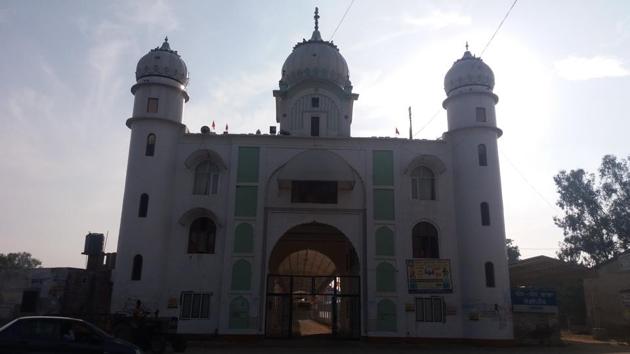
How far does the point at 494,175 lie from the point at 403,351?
972cm

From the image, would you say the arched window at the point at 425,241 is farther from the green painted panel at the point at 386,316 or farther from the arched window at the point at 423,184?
the green painted panel at the point at 386,316

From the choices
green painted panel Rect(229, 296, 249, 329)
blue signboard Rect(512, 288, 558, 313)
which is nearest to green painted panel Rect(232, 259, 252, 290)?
green painted panel Rect(229, 296, 249, 329)

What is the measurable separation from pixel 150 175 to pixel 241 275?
620cm

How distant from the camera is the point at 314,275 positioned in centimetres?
2662

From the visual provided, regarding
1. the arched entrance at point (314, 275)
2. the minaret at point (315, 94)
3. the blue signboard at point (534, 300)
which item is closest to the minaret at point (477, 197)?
the blue signboard at point (534, 300)

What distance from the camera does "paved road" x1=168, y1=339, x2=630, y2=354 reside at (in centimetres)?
1905

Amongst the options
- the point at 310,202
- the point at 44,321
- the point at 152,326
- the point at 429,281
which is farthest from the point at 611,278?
the point at 44,321

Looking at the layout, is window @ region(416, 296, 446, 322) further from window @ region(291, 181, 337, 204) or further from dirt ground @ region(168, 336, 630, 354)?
window @ region(291, 181, 337, 204)

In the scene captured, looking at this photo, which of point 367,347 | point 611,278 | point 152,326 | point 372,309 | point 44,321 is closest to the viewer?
point 44,321

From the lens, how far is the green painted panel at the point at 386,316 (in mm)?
22594

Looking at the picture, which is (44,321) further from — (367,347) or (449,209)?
(449,209)

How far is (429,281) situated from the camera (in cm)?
2320

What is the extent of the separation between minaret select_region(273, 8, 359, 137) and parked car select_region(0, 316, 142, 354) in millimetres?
17080

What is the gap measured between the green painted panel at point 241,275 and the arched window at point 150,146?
6.54 metres
